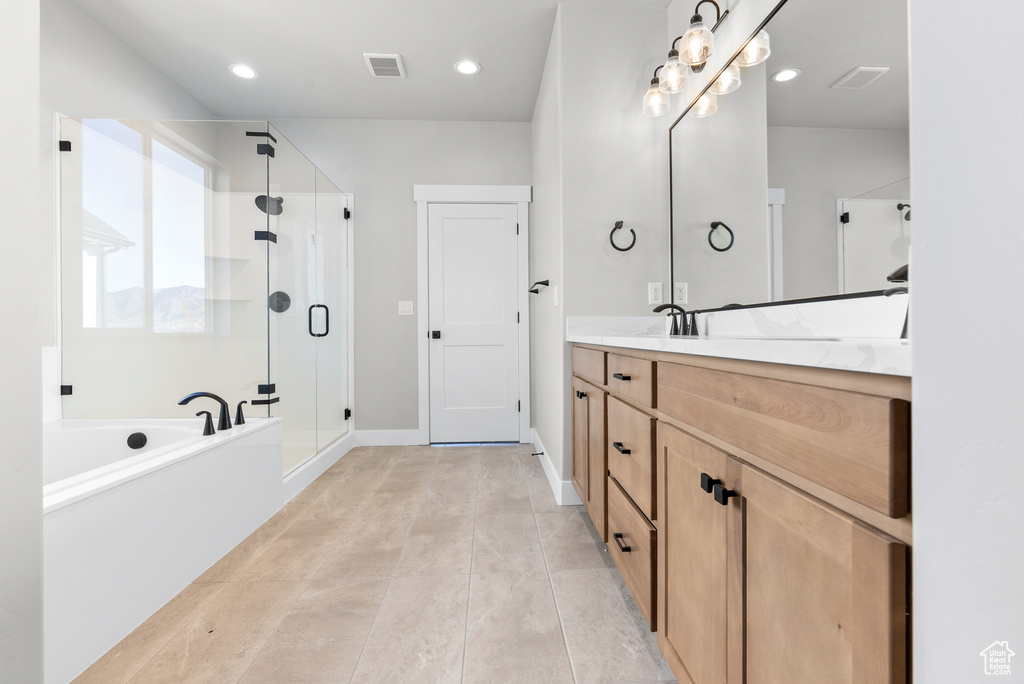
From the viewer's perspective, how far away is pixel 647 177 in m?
2.16

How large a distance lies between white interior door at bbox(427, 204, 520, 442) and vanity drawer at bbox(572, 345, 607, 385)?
4.47 ft

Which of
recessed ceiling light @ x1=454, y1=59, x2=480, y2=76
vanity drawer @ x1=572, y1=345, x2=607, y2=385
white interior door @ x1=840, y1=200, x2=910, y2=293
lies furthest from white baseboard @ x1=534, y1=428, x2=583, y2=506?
recessed ceiling light @ x1=454, y1=59, x2=480, y2=76

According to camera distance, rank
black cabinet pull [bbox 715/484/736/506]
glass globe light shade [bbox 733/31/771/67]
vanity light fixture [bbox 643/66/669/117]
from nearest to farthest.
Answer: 1. black cabinet pull [bbox 715/484/736/506]
2. glass globe light shade [bbox 733/31/771/67]
3. vanity light fixture [bbox 643/66/669/117]

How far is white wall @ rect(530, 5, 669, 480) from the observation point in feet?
6.98

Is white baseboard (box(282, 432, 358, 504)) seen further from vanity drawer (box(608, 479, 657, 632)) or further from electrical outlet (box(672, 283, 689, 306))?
electrical outlet (box(672, 283, 689, 306))

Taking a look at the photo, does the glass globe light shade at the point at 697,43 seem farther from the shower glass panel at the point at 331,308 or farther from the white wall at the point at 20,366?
the shower glass panel at the point at 331,308

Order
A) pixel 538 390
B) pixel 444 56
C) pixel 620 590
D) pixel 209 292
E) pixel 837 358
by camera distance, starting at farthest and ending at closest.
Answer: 1. pixel 538 390
2. pixel 444 56
3. pixel 209 292
4. pixel 620 590
5. pixel 837 358

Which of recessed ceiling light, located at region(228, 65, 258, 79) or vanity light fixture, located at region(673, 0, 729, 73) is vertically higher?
recessed ceiling light, located at region(228, 65, 258, 79)

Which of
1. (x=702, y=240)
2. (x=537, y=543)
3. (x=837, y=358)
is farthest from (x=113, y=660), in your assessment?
(x=702, y=240)

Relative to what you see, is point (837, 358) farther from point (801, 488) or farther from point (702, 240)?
point (702, 240)

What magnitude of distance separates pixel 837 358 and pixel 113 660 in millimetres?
1777

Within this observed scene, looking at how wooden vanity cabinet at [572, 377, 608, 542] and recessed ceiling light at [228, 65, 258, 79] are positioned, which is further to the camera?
recessed ceiling light at [228, 65, 258, 79]

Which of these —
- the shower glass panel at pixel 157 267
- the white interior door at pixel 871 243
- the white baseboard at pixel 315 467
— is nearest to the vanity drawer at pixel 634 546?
the white interior door at pixel 871 243

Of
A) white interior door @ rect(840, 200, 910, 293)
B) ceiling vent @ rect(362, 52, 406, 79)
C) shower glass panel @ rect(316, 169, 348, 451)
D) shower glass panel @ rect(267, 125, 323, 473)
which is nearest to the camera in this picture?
white interior door @ rect(840, 200, 910, 293)
